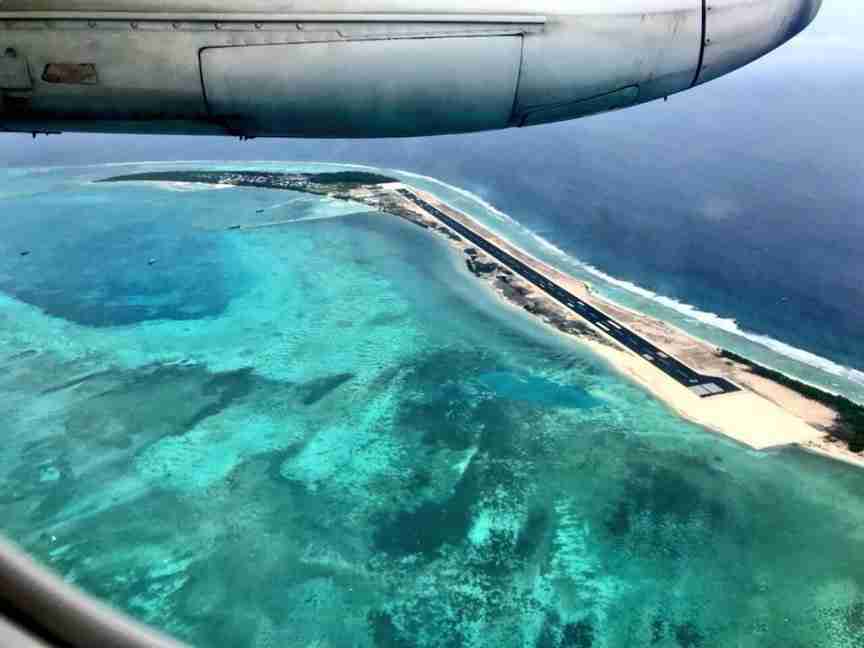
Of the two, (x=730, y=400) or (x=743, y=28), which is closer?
(x=743, y=28)

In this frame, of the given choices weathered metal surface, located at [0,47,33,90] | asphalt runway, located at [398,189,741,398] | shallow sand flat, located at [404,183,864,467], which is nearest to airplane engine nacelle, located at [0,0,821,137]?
weathered metal surface, located at [0,47,33,90]

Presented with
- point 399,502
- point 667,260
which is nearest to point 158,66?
point 399,502

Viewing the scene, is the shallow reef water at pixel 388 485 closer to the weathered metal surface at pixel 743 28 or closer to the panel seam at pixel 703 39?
the panel seam at pixel 703 39

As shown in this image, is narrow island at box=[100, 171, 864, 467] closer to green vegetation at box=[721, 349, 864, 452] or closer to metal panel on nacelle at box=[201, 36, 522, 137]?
green vegetation at box=[721, 349, 864, 452]

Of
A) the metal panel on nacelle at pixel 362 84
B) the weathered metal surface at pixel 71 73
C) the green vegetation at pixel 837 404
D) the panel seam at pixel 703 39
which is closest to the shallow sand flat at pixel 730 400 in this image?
the green vegetation at pixel 837 404

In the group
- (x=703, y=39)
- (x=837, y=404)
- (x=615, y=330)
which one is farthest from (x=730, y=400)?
(x=703, y=39)

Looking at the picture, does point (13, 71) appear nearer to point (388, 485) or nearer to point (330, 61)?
point (330, 61)
